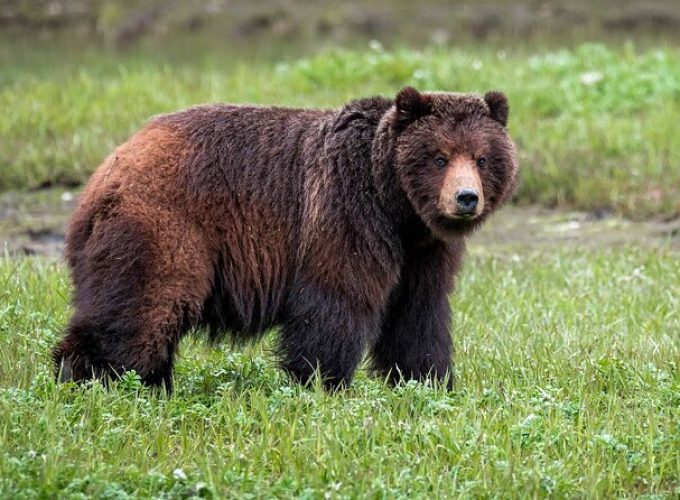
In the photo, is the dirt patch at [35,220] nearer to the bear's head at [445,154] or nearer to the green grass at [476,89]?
the green grass at [476,89]

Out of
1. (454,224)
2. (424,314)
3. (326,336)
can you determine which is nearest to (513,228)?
(424,314)

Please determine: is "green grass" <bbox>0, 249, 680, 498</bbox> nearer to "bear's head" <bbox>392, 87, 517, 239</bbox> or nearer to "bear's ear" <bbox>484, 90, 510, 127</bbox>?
"bear's head" <bbox>392, 87, 517, 239</bbox>

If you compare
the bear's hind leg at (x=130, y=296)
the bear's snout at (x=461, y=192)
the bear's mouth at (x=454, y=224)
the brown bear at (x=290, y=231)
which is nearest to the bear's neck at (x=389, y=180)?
the brown bear at (x=290, y=231)

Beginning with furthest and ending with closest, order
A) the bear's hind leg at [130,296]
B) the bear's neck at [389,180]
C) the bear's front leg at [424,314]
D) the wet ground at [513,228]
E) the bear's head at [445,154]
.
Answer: the wet ground at [513,228], the bear's front leg at [424,314], the bear's neck at [389,180], the bear's head at [445,154], the bear's hind leg at [130,296]

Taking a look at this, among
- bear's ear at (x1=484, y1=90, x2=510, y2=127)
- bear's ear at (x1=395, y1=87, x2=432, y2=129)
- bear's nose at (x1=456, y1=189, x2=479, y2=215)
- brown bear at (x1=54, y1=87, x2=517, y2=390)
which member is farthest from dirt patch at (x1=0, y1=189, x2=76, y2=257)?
bear's nose at (x1=456, y1=189, x2=479, y2=215)

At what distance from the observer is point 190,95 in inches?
546

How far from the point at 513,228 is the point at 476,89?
109 inches

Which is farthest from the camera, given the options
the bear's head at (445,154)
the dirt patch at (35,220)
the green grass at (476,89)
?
the green grass at (476,89)

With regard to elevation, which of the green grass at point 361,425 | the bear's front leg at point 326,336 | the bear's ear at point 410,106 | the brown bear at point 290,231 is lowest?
the green grass at point 361,425

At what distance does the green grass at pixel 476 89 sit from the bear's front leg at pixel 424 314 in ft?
16.9

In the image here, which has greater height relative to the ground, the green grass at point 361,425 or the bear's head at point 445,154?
the bear's head at point 445,154

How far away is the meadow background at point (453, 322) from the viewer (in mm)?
5438

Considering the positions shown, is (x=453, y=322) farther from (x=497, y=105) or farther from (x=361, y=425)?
(x=361, y=425)

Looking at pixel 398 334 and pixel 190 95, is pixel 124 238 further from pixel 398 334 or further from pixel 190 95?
pixel 190 95
